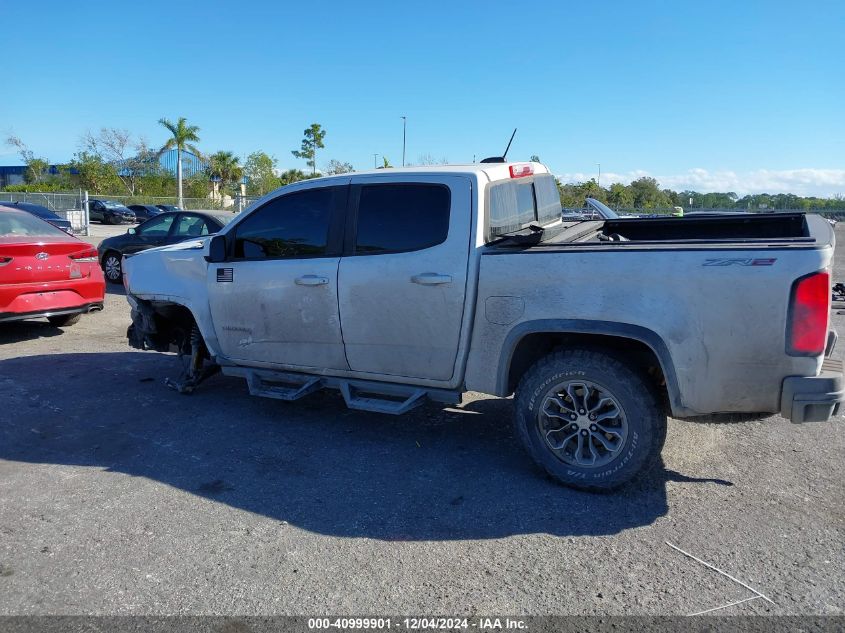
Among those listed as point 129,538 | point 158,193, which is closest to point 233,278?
point 129,538

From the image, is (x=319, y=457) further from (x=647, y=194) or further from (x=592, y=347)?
(x=647, y=194)

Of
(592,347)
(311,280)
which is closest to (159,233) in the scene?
(311,280)

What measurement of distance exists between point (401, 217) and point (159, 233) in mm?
10005

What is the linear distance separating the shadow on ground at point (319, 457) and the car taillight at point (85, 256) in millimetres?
2009

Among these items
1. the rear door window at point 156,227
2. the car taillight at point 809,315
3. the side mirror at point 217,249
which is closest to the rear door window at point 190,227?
the rear door window at point 156,227

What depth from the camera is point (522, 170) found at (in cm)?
508

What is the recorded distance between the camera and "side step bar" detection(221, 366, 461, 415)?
453cm

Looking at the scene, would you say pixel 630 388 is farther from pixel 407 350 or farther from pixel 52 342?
pixel 52 342

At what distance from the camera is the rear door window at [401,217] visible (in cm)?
444

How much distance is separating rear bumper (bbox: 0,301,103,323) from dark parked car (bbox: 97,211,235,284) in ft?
12.4

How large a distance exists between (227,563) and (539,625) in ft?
5.06

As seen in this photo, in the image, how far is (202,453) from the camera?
4.69 metres

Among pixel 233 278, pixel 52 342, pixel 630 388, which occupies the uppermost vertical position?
pixel 233 278

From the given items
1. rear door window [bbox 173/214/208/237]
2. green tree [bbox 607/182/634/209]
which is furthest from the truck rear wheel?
green tree [bbox 607/182/634/209]
